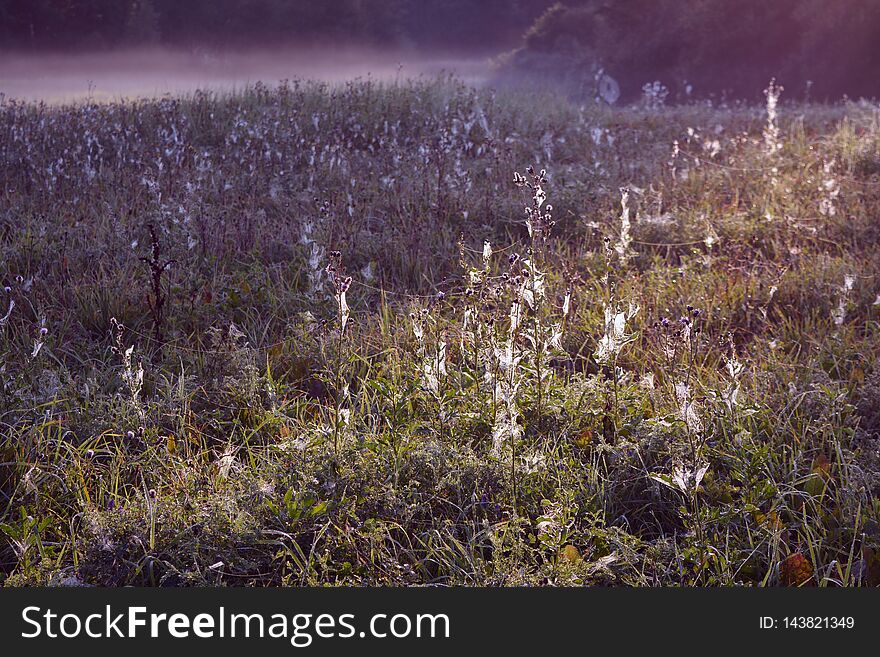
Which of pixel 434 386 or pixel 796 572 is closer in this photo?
pixel 796 572

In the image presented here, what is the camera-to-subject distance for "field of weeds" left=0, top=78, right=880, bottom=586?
2318 millimetres

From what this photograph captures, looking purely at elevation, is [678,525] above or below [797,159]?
below

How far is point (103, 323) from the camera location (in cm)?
413

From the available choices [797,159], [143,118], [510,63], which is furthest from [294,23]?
[797,159]

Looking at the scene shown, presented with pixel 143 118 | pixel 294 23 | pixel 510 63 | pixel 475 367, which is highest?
pixel 294 23

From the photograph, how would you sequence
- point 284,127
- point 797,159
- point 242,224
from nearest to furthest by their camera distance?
point 242,224 < point 797,159 < point 284,127

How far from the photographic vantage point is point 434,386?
2.77 metres

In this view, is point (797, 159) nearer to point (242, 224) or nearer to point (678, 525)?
point (242, 224)

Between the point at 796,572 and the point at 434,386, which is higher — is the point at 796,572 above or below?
below

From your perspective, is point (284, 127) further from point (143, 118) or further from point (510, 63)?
point (510, 63)

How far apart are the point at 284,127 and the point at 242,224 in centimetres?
433

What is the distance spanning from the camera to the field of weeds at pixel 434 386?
2318 mm

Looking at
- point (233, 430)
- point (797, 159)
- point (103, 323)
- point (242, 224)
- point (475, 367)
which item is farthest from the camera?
point (797, 159)

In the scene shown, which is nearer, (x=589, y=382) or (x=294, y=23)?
(x=589, y=382)
